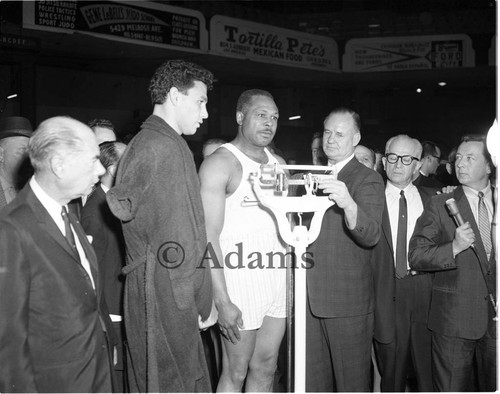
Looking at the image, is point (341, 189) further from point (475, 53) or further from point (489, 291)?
point (475, 53)

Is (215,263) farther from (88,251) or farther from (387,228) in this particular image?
(387,228)

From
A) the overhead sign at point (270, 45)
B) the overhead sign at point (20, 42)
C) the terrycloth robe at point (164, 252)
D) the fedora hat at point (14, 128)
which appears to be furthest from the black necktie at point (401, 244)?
the overhead sign at point (270, 45)

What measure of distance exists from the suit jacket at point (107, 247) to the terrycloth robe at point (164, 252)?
2.05ft

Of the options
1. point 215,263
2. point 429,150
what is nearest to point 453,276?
point 215,263

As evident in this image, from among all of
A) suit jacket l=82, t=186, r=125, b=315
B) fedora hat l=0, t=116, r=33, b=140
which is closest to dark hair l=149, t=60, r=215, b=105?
suit jacket l=82, t=186, r=125, b=315

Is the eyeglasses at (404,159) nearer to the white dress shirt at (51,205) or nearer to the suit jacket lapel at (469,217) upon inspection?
the suit jacket lapel at (469,217)

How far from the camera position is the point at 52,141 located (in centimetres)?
170

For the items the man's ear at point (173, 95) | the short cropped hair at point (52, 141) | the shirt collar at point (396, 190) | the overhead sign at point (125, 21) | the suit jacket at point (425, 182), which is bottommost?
the shirt collar at point (396, 190)

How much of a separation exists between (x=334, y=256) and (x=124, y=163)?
109 cm

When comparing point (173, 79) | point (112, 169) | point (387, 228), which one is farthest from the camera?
point (387, 228)

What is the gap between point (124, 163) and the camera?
206 cm

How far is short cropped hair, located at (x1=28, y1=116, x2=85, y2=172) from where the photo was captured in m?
1.70

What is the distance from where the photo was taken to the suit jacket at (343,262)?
258 centimetres

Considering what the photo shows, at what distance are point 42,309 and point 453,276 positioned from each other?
1.93 metres
